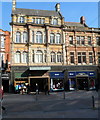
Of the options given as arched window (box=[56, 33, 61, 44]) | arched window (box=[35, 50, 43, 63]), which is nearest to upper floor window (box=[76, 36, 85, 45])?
arched window (box=[56, 33, 61, 44])

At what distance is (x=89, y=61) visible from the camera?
98.0 feet

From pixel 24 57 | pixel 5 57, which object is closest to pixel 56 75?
pixel 24 57

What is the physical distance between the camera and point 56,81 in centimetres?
2784

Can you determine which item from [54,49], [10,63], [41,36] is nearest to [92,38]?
[54,49]

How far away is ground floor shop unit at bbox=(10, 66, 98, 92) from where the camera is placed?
86.8 feet

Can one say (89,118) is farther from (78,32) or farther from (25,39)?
(78,32)

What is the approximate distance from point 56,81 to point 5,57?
9.40 meters

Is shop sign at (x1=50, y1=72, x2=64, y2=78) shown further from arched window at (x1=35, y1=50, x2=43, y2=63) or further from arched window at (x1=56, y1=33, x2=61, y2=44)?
arched window at (x1=56, y1=33, x2=61, y2=44)

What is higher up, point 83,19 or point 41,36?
point 83,19

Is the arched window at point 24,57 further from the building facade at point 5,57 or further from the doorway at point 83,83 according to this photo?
the doorway at point 83,83

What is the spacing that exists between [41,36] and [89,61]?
32.0ft

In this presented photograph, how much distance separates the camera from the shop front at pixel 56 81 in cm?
2752

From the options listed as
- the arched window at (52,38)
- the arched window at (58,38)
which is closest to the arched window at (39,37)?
the arched window at (52,38)

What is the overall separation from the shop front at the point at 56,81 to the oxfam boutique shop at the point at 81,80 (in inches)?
56.1
